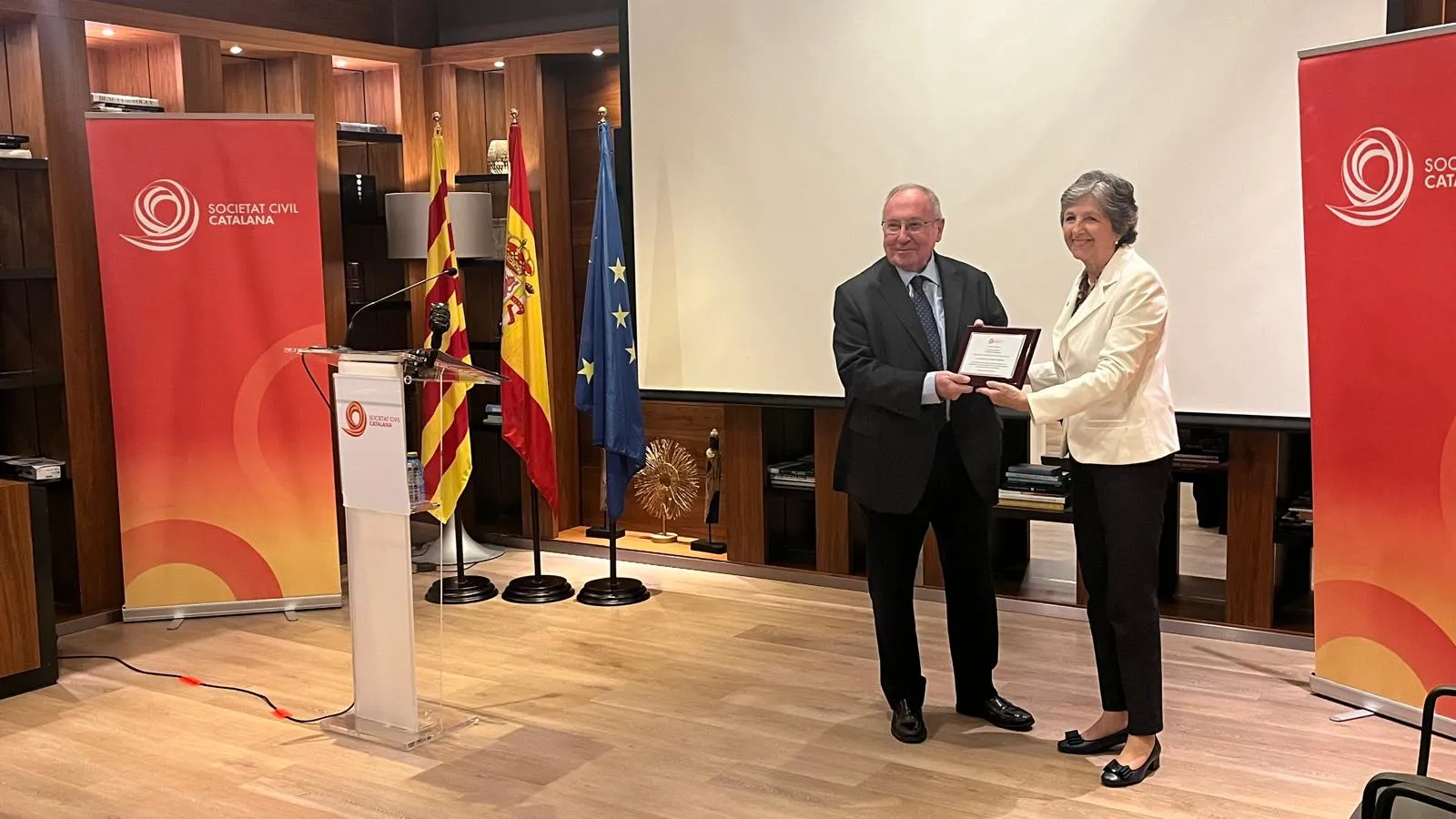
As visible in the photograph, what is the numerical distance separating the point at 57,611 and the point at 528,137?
3.00 m

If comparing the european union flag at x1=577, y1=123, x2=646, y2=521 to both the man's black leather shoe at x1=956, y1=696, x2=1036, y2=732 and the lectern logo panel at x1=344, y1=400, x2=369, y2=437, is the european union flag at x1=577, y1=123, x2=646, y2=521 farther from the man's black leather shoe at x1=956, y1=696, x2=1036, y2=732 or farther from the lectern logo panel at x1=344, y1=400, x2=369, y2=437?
the man's black leather shoe at x1=956, y1=696, x2=1036, y2=732

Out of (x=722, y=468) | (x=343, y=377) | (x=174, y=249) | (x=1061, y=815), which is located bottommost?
(x=1061, y=815)

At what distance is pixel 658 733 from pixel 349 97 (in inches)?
165

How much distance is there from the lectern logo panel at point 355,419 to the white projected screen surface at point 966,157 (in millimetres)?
2276

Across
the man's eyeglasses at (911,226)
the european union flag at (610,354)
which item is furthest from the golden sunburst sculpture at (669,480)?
the man's eyeglasses at (911,226)

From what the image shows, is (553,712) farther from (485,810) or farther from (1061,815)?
(1061,815)

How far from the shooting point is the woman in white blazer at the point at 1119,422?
11.2ft

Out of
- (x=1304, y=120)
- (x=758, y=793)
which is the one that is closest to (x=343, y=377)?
(x=758, y=793)

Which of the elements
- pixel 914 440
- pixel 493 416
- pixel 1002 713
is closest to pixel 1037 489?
pixel 1002 713

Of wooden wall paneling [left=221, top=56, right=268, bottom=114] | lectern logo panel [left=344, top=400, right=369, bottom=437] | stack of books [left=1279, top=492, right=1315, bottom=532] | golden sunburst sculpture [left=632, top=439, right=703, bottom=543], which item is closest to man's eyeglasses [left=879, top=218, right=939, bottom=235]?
lectern logo panel [left=344, top=400, right=369, bottom=437]

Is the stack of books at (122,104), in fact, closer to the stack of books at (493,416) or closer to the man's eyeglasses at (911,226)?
the stack of books at (493,416)

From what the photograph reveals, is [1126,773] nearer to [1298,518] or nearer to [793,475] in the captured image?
[1298,518]

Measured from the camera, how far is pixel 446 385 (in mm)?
5918

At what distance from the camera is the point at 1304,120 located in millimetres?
4082
